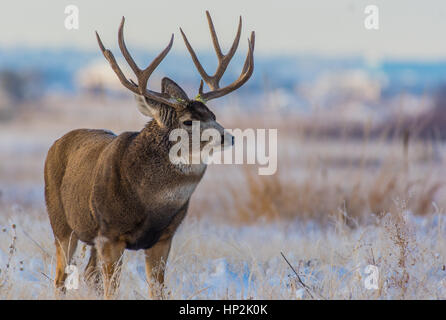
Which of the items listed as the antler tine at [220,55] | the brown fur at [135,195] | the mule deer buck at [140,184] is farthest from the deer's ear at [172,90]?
the antler tine at [220,55]

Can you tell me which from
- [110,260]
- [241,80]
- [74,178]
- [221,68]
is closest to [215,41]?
[221,68]

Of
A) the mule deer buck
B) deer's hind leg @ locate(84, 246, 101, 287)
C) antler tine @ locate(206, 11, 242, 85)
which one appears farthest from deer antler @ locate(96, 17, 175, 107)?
deer's hind leg @ locate(84, 246, 101, 287)

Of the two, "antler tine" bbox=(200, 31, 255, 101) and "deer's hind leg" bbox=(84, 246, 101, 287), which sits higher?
"antler tine" bbox=(200, 31, 255, 101)

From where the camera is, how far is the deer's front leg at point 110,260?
5547mm

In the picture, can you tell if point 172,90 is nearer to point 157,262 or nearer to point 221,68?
point 221,68

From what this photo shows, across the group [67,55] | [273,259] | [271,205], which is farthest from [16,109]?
[67,55]

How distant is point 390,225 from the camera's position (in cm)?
601

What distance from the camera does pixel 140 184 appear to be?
18.3ft

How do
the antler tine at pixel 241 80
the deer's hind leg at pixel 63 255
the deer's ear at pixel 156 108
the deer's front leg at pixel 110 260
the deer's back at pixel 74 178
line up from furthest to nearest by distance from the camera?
the deer's hind leg at pixel 63 255
the antler tine at pixel 241 80
the deer's back at pixel 74 178
the deer's ear at pixel 156 108
the deer's front leg at pixel 110 260

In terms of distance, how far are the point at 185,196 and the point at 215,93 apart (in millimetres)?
944

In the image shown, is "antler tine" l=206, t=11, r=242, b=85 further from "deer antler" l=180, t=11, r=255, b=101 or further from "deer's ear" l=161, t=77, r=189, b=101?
"deer's ear" l=161, t=77, r=189, b=101

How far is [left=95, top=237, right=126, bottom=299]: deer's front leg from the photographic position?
555 cm

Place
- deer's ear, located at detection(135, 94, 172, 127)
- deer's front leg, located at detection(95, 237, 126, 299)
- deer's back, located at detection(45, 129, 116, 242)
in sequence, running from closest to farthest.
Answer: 1. deer's front leg, located at detection(95, 237, 126, 299)
2. deer's ear, located at detection(135, 94, 172, 127)
3. deer's back, located at detection(45, 129, 116, 242)

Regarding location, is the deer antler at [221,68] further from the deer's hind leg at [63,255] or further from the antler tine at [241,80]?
the deer's hind leg at [63,255]
